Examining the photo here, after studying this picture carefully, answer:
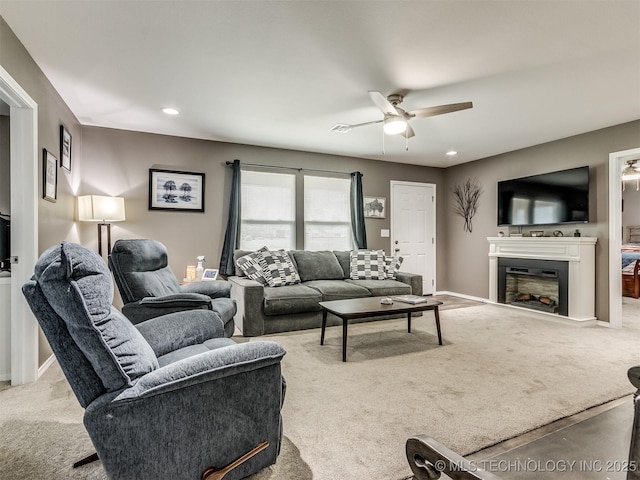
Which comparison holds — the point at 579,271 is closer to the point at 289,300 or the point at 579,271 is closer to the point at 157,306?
the point at 289,300

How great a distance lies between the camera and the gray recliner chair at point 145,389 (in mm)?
1101

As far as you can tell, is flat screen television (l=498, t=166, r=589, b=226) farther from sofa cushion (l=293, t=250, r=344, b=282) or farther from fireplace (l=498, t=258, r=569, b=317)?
A: sofa cushion (l=293, t=250, r=344, b=282)

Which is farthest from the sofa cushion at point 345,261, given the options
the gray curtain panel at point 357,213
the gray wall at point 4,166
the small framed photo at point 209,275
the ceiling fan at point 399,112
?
the gray wall at point 4,166

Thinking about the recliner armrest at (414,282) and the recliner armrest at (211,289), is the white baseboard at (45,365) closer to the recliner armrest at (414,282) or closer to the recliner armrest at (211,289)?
the recliner armrest at (211,289)

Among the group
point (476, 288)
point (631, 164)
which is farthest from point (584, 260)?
point (631, 164)

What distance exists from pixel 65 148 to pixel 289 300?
2.73 meters

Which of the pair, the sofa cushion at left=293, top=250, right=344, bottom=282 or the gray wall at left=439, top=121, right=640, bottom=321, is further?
the sofa cushion at left=293, top=250, right=344, bottom=282

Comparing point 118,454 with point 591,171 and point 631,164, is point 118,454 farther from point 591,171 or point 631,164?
point 631,164

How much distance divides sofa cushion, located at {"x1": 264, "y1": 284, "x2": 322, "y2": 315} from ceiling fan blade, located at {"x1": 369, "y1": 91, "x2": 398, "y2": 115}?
2102mm

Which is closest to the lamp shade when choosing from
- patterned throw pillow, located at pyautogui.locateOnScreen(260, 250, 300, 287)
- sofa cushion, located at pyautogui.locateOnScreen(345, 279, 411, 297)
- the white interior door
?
patterned throw pillow, located at pyautogui.locateOnScreen(260, 250, 300, 287)

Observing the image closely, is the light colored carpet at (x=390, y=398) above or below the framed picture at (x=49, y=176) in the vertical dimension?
below

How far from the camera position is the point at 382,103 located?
2.82 meters

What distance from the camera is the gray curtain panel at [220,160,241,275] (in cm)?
462

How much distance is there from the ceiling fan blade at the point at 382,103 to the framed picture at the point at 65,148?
2.97 metres
